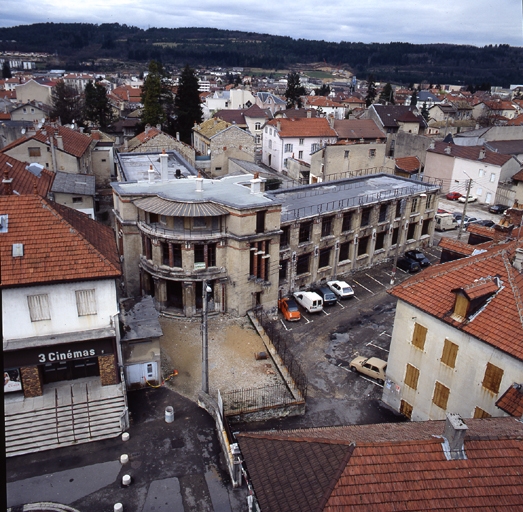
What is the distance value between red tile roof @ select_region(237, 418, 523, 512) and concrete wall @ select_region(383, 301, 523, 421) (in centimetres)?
589

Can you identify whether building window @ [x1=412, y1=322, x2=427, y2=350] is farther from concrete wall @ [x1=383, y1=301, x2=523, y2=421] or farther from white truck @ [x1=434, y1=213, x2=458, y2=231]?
white truck @ [x1=434, y1=213, x2=458, y2=231]

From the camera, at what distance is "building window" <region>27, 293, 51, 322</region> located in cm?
2725

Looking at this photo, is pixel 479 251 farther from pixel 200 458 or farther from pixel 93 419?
pixel 93 419

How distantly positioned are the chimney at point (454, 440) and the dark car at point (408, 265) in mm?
34989

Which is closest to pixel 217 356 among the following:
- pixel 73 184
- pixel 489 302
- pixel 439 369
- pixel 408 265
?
pixel 439 369

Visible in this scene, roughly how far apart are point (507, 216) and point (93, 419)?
3925 centimetres

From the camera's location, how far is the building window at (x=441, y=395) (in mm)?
27167

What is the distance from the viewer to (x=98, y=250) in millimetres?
29109

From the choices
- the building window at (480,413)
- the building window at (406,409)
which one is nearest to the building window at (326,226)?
the building window at (406,409)

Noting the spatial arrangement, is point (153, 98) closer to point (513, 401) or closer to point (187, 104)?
point (187, 104)

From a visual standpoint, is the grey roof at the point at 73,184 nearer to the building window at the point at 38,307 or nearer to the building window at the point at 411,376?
the building window at the point at 38,307

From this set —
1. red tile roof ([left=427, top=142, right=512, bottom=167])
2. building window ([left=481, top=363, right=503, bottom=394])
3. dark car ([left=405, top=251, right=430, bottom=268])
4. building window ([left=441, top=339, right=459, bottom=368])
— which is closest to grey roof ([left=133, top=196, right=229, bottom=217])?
building window ([left=441, top=339, right=459, bottom=368])

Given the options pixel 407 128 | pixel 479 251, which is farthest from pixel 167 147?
pixel 407 128

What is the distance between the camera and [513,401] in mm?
22844
